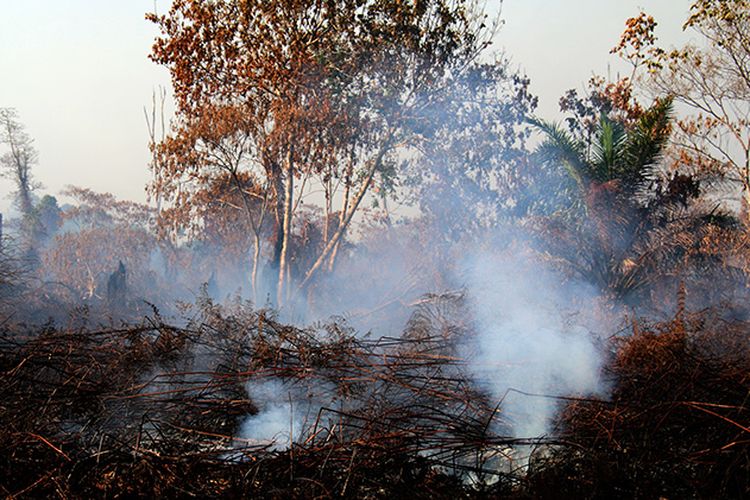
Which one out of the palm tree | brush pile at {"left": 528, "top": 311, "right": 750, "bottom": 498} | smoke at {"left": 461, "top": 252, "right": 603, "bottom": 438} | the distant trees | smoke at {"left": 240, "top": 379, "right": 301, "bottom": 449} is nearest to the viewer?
brush pile at {"left": 528, "top": 311, "right": 750, "bottom": 498}

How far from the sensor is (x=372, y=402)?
511 centimetres

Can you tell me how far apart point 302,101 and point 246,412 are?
12267mm

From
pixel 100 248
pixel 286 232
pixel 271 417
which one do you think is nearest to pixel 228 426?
pixel 271 417

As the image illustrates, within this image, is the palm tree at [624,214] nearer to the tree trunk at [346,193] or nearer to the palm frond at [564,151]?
the palm frond at [564,151]

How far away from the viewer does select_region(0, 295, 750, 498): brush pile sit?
133 inches

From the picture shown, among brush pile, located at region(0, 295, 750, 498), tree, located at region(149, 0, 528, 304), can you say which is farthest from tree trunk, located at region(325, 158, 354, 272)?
brush pile, located at region(0, 295, 750, 498)

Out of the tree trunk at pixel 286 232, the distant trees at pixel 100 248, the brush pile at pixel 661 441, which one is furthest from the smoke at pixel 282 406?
the distant trees at pixel 100 248

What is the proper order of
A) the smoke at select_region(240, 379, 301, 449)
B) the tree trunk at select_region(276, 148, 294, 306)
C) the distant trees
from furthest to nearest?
the distant trees
the tree trunk at select_region(276, 148, 294, 306)
the smoke at select_region(240, 379, 301, 449)

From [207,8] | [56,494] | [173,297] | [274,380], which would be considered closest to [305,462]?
[56,494]

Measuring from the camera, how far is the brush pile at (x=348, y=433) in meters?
3.37

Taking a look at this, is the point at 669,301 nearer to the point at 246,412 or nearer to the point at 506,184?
the point at 506,184

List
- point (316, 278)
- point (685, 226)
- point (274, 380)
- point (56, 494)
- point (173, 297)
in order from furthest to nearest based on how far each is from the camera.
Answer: point (173, 297), point (316, 278), point (685, 226), point (274, 380), point (56, 494)

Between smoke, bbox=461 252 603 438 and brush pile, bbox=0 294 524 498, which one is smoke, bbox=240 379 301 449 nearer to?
brush pile, bbox=0 294 524 498

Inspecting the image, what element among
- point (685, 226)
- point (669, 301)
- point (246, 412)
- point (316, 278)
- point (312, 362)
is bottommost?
point (246, 412)
